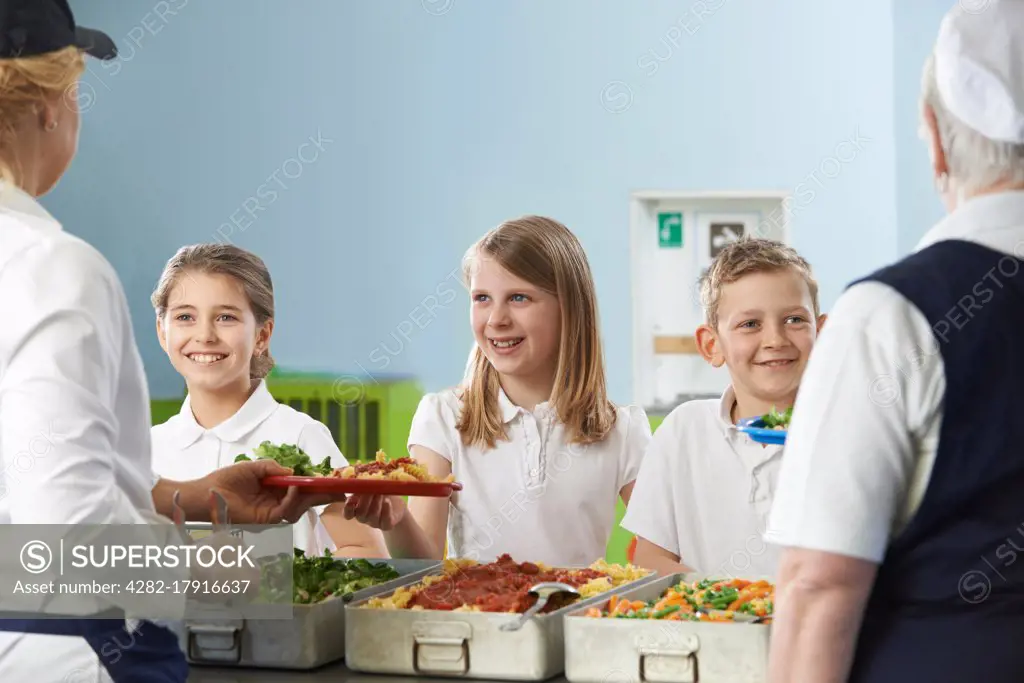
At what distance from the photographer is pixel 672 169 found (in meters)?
5.17

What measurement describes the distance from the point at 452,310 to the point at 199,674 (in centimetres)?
368

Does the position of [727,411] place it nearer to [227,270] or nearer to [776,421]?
[776,421]

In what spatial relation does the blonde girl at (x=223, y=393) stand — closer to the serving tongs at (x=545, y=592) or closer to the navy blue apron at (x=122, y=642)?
the serving tongs at (x=545, y=592)

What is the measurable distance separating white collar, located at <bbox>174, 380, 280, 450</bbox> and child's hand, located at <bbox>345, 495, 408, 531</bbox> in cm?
47

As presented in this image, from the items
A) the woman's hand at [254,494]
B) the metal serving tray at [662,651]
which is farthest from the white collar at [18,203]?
the metal serving tray at [662,651]

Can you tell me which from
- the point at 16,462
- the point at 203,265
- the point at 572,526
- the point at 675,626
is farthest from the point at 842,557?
the point at 203,265

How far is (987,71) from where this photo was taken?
1119 millimetres

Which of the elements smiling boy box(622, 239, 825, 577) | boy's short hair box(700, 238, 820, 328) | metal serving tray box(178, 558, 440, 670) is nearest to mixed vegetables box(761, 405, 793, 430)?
smiling boy box(622, 239, 825, 577)

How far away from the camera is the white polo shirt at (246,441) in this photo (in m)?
2.49

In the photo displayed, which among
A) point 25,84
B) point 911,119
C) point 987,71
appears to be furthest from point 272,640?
point 911,119

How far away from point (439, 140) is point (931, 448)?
14.3 ft

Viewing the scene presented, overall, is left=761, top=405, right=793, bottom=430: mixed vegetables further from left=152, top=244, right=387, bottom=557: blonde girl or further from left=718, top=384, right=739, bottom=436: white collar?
left=152, top=244, right=387, bottom=557: blonde girl

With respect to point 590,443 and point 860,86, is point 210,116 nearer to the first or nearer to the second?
point 860,86

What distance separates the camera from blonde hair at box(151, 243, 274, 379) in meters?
2.53
